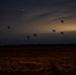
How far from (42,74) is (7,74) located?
2.83 meters

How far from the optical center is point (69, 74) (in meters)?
21.7

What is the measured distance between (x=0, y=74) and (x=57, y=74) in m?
4.58

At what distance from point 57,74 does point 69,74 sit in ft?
3.10

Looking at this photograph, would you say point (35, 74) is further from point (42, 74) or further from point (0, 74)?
point (0, 74)

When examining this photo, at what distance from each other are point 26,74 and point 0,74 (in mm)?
2080

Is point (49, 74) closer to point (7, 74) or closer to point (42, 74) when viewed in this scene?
point (42, 74)

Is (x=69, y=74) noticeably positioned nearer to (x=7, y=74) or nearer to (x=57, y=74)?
(x=57, y=74)

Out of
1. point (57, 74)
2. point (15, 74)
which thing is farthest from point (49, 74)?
point (15, 74)

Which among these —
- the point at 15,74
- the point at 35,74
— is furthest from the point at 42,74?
the point at 15,74

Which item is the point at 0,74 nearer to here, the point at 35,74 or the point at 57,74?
the point at 35,74

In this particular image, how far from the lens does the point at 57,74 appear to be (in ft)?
70.9

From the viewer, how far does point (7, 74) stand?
22641 mm

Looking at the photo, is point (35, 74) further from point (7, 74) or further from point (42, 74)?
point (7, 74)

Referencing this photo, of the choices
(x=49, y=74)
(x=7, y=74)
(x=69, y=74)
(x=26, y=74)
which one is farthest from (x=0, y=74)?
(x=69, y=74)
